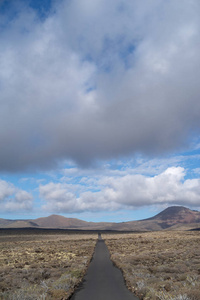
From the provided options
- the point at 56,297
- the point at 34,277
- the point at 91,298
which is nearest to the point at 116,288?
the point at 91,298

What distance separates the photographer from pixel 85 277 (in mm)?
17000

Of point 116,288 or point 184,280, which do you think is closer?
point 116,288

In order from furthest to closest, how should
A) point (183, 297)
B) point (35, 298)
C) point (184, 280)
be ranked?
1. point (184, 280)
2. point (35, 298)
3. point (183, 297)

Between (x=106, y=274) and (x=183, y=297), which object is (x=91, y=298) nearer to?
(x=183, y=297)

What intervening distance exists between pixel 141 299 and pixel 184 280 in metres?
4.75

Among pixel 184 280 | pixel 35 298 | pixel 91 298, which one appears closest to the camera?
pixel 35 298

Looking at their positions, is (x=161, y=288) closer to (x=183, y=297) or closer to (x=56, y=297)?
(x=183, y=297)

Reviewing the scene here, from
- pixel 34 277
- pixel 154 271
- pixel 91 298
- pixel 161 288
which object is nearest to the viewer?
pixel 91 298

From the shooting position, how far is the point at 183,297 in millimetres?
9953

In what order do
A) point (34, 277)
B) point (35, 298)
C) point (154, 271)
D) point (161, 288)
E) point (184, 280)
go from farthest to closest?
point (154, 271) < point (34, 277) < point (184, 280) < point (161, 288) < point (35, 298)

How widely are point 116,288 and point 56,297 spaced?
3.97 m

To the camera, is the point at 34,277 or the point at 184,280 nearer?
the point at 184,280

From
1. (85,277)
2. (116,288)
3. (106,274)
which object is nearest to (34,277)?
(85,277)

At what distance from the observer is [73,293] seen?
42.0ft
